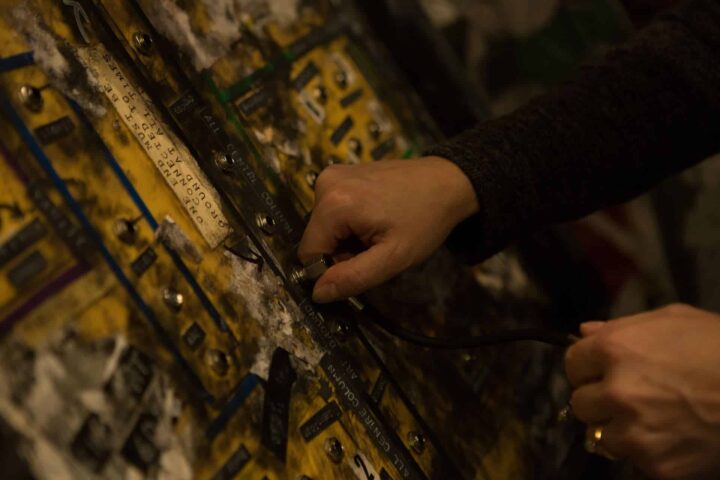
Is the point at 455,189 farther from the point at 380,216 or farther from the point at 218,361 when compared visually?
the point at 218,361

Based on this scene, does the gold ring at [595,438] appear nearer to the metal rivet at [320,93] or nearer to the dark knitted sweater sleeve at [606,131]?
the dark knitted sweater sleeve at [606,131]

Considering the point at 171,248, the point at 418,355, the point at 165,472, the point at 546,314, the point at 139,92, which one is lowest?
the point at 546,314

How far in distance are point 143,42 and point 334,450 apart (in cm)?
34

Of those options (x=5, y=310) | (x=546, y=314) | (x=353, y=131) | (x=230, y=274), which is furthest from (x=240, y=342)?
(x=546, y=314)

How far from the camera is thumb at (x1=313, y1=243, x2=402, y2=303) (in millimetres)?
537

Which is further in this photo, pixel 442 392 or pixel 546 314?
pixel 546 314

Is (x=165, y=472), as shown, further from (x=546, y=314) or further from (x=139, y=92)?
(x=546, y=314)

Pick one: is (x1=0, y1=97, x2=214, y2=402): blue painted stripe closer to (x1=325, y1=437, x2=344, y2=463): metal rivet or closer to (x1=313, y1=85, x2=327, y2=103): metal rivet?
(x1=325, y1=437, x2=344, y2=463): metal rivet

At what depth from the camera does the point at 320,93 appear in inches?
26.9

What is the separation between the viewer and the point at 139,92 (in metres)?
0.51

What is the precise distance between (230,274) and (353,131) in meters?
0.26

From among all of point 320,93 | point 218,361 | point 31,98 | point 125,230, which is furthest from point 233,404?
point 320,93

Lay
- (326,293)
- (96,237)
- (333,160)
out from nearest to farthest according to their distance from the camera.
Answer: (96,237)
(326,293)
(333,160)

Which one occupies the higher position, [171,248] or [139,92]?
[139,92]
